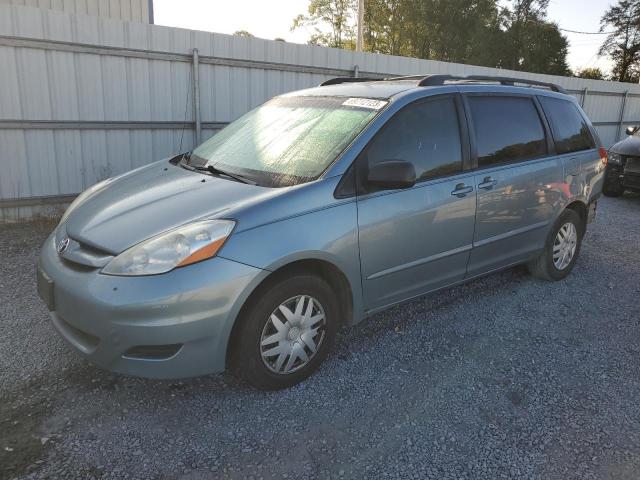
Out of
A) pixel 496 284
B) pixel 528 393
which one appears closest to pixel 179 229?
pixel 528 393

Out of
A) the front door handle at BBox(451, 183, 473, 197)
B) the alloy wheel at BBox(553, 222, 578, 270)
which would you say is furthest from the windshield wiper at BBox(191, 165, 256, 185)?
the alloy wheel at BBox(553, 222, 578, 270)

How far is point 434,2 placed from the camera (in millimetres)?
43344

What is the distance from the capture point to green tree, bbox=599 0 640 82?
4191 centimetres

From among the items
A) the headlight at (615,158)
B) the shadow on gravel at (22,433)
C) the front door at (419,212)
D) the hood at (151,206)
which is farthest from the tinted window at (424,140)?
the headlight at (615,158)

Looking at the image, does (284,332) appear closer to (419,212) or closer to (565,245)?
(419,212)

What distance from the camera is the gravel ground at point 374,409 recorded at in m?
2.47

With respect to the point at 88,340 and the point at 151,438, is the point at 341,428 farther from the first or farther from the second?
the point at 88,340

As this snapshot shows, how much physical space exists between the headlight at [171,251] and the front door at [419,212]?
910 millimetres

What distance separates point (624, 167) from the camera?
9070 millimetres

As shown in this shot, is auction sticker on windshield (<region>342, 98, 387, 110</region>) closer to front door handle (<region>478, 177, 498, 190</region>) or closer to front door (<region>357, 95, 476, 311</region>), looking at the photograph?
front door (<region>357, 95, 476, 311</region>)

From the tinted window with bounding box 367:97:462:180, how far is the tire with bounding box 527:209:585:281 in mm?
1552

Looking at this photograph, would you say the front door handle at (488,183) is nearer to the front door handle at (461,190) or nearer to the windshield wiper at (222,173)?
the front door handle at (461,190)

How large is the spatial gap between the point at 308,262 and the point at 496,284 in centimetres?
250

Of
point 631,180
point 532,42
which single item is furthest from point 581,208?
point 532,42
